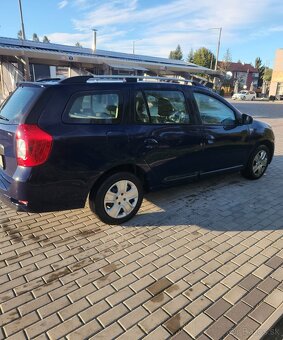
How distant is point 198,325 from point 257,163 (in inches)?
160

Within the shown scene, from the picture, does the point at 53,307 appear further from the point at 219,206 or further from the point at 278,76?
the point at 278,76

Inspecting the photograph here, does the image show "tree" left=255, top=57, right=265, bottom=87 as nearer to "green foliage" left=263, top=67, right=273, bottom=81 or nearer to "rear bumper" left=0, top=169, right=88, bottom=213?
"green foliage" left=263, top=67, right=273, bottom=81

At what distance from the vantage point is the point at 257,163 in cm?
577

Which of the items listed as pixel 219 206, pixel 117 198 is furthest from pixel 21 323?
pixel 219 206

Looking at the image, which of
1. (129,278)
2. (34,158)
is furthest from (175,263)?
(34,158)

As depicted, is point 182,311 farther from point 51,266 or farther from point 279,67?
point 279,67

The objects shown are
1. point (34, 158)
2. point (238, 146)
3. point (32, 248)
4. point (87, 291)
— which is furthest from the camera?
point (238, 146)

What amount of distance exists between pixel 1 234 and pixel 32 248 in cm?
56

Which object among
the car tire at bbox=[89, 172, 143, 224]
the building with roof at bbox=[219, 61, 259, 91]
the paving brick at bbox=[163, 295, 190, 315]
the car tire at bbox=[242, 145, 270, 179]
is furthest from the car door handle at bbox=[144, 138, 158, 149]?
the building with roof at bbox=[219, 61, 259, 91]

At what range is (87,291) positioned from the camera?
8.94ft

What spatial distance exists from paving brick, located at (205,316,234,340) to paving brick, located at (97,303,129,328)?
68cm

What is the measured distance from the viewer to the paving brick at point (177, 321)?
234 cm

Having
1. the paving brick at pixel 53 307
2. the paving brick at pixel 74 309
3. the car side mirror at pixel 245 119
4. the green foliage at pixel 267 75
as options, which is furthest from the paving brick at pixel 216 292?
the green foliage at pixel 267 75

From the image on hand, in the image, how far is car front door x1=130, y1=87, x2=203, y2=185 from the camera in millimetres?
3832
